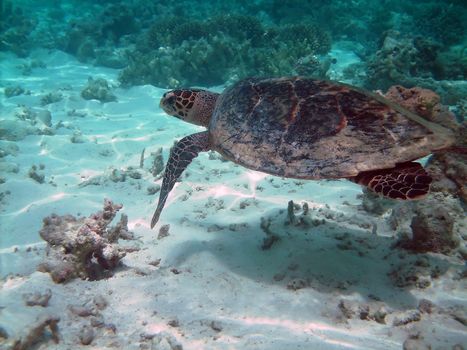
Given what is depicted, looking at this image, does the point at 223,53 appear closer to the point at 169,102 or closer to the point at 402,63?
the point at 402,63

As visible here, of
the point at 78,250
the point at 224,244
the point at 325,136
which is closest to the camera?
the point at 325,136

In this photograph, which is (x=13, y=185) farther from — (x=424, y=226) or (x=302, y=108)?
(x=424, y=226)

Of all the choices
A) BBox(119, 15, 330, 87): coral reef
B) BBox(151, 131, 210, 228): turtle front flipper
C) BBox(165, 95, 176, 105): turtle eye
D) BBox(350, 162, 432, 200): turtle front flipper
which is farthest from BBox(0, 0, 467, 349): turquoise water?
BBox(119, 15, 330, 87): coral reef

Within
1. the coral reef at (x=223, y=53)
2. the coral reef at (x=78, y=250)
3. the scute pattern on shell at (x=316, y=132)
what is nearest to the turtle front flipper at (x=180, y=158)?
the scute pattern on shell at (x=316, y=132)

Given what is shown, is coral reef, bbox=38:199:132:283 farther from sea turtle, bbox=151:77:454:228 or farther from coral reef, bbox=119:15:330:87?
coral reef, bbox=119:15:330:87

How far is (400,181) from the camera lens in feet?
9.60

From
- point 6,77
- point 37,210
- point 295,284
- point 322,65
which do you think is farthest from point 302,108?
point 6,77

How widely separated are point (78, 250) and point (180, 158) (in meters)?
1.60

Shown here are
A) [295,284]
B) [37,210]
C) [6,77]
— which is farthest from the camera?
[6,77]

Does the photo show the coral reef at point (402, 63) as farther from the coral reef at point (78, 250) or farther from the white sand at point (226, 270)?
the coral reef at point (78, 250)

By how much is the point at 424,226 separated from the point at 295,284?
161cm

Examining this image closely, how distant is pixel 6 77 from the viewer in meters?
13.6

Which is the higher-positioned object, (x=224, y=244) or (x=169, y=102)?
(x=169, y=102)

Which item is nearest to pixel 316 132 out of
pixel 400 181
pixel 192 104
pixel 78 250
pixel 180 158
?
pixel 400 181
